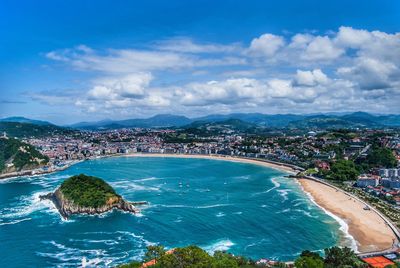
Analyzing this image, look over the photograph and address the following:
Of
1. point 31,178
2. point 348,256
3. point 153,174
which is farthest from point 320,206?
point 31,178

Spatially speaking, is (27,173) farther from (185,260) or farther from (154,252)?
(185,260)

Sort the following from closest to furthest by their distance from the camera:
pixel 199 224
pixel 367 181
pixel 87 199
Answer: pixel 199 224 < pixel 87 199 < pixel 367 181

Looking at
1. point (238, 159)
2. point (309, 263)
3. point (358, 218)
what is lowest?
point (358, 218)

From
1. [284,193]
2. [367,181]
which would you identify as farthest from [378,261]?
[367,181]

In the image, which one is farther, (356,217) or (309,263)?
(356,217)

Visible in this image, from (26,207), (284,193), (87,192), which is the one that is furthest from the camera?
(284,193)

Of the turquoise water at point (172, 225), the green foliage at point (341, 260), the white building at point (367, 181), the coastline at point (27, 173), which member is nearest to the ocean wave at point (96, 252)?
the turquoise water at point (172, 225)
